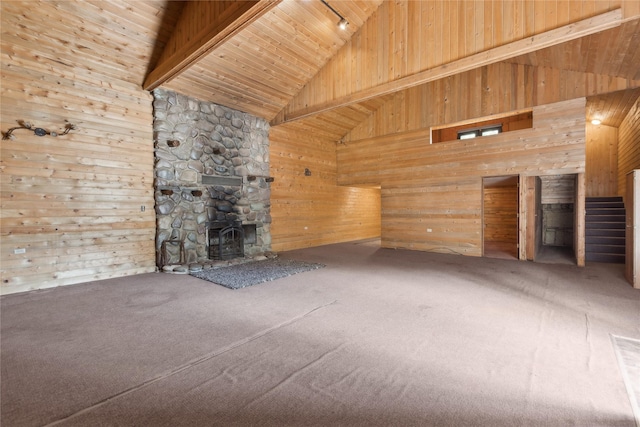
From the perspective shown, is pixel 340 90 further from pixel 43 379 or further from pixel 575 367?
pixel 43 379

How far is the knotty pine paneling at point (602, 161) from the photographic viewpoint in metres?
8.23

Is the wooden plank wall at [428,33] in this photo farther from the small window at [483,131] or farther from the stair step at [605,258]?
the stair step at [605,258]

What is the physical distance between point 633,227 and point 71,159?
8.01 meters

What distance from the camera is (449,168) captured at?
281 inches

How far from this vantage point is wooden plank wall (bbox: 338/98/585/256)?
5.77 metres

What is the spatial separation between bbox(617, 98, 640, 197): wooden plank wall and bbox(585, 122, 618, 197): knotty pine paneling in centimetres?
34

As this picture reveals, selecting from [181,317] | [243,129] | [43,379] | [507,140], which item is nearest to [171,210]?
[243,129]

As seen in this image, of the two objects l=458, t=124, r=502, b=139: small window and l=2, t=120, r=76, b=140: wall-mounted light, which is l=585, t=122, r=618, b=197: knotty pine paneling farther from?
l=2, t=120, r=76, b=140: wall-mounted light

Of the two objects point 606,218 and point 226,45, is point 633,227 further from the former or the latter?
point 226,45

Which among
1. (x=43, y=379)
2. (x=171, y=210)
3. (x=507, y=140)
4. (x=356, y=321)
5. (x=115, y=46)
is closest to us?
(x=43, y=379)

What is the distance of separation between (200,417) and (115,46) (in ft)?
17.5

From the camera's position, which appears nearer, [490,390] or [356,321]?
[490,390]

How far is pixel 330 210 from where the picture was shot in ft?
30.2

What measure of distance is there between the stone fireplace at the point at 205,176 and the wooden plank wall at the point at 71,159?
0.27 meters
